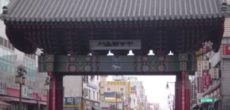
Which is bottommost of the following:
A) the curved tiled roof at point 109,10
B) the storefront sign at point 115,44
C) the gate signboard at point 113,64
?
the gate signboard at point 113,64

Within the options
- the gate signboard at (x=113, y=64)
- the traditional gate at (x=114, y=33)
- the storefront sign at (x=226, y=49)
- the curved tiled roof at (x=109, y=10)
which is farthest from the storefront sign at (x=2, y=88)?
the curved tiled roof at (x=109, y=10)

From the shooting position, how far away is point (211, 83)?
5438 centimetres

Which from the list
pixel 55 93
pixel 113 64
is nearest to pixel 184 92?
pixel 113 64

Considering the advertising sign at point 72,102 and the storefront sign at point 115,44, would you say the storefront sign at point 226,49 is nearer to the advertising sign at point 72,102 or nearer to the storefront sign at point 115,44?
the storefront sign at point 115,44

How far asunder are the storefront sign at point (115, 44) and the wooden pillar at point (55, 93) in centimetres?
219

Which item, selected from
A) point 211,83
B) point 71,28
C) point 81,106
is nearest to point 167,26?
point 71,28

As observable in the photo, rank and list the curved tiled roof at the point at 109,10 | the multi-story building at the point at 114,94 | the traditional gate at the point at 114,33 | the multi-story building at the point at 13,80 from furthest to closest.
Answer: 1. the multi-story building at the point at 114,94
2. the multi-story building at the point at 13,80
3. the traditional gate at the point at 114,33
4. the curved tiled roof at the point at 109,10

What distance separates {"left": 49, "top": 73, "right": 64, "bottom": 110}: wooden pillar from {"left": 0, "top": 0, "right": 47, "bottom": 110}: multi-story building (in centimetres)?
2557

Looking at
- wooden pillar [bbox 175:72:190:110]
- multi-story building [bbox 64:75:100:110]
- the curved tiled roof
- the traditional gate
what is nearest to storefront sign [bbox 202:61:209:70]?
multi-story building [bbox 64:75:100:110]

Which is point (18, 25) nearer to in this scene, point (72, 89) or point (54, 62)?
point (54, 62)

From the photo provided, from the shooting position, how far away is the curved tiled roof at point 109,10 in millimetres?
20953

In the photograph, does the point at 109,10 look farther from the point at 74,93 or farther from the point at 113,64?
the point at 74,93

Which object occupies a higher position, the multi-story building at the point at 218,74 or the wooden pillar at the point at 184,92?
the multi-story building at the point at 218,74

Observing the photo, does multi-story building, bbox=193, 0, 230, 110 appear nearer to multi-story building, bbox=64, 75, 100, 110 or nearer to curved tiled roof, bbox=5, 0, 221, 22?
curved tiled roof, bbox=5, 0, 221, 22
